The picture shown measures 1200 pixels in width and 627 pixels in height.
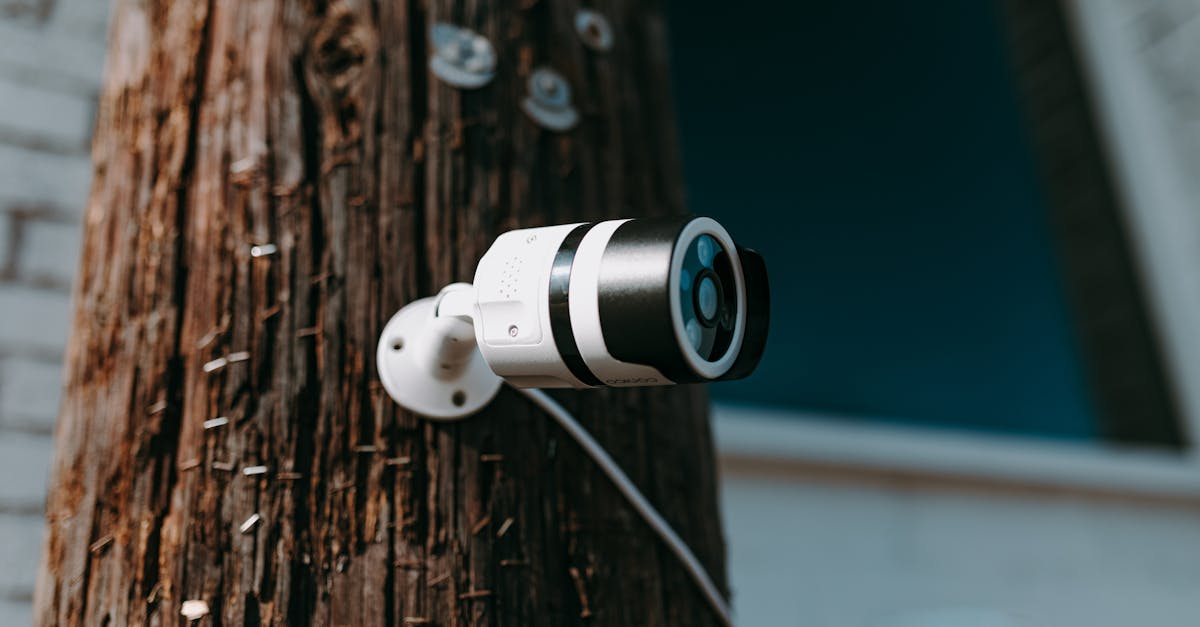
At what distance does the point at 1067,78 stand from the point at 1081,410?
879 millimetres

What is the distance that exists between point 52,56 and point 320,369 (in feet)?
2.87

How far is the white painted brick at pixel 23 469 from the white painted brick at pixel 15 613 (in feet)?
0.34

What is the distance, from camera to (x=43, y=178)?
109 centimetres

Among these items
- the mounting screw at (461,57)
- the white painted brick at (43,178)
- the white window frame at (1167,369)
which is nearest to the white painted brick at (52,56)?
the white painted brick at (43,178)

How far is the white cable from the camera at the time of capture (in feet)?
1.97

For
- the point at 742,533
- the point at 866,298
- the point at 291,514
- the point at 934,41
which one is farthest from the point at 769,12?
the point at 291,514

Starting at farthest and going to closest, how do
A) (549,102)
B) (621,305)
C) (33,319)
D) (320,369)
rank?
1. (33,319)
2. (549,102)
3. (320,369)
4. (621,305)

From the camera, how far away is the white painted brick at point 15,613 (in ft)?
3.06

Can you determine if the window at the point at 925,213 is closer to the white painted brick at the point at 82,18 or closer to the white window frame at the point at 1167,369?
the white window frame at the point at 1167,369

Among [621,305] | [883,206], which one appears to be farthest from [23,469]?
[883,206]

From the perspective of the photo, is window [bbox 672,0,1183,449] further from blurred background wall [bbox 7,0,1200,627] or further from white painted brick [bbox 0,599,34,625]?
white painted brick [bbox 0,599,34,625]

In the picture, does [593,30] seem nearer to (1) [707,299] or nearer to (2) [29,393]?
(1) [707,299]

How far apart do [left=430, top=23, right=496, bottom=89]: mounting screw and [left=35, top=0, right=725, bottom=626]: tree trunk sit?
0.01m

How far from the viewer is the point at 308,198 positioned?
1.93ft
